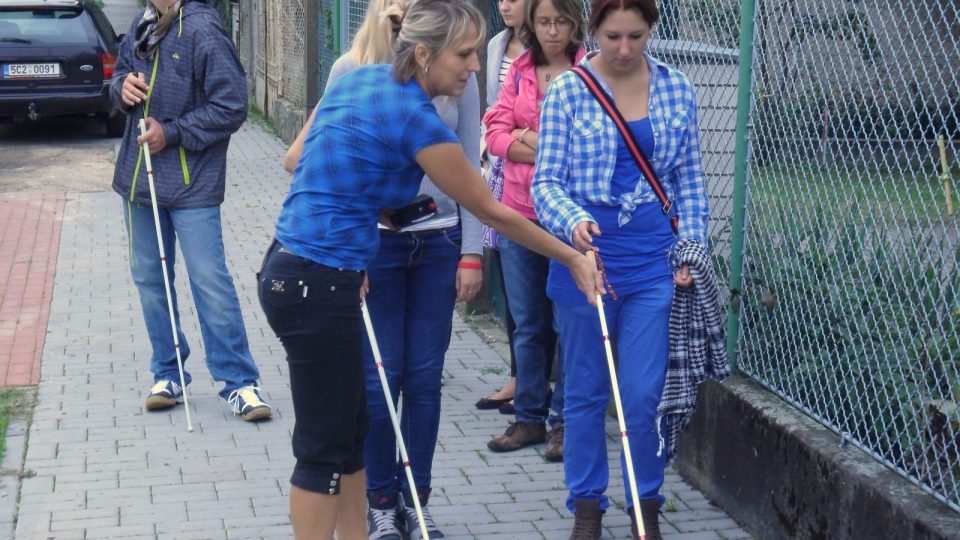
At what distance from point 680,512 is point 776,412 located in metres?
0.60

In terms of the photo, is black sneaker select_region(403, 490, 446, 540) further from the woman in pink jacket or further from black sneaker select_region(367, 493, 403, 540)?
the woman in pink jacket

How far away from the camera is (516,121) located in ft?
17.4

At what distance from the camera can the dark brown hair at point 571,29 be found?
16.8ft

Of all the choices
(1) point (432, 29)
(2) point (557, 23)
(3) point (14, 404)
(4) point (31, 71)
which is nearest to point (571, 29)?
(2) point (557, 23)

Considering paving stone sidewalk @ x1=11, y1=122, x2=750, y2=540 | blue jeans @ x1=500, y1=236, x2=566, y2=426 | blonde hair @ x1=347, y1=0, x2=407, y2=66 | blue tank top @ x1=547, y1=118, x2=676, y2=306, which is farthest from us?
blue jeans @ x1=500, y1=236, x2=566, y2=426

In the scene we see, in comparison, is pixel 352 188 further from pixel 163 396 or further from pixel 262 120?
pixel 262 120

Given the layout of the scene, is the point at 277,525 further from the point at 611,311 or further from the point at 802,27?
the point at 802,27

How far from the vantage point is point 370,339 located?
13.5 feet

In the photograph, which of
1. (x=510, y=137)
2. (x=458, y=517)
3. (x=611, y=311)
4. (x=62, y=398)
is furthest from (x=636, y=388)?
(x=62, y=398)

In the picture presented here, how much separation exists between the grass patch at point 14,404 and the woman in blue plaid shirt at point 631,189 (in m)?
2.86

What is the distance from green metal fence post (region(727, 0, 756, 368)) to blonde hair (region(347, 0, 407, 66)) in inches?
58.2

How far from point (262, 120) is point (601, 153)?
1415 cm

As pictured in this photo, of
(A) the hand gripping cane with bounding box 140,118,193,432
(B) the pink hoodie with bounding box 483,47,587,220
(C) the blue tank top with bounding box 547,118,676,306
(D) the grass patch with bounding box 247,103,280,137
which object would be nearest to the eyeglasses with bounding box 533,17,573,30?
(B) the pink hoodie with bounding box 483,47,587,220

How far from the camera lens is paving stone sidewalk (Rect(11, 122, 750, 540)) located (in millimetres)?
4797
